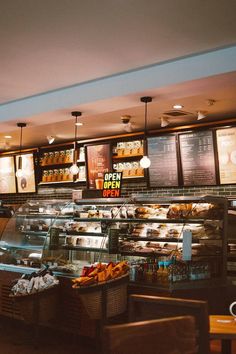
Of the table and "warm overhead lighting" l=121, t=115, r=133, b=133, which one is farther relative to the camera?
"warm overhead lighting" l=121, t=115, r=133, b=133

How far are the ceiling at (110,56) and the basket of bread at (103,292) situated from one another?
7.21ft

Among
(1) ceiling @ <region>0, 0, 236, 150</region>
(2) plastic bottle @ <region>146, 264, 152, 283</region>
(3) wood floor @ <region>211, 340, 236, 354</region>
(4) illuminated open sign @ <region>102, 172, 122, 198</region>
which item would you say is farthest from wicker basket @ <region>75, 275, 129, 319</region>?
(1) ceiling @ <region>0, 0, 236, 150</region>

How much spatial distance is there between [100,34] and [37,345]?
3516 millimetres

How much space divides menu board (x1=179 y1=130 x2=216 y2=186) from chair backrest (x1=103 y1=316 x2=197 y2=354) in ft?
18.2

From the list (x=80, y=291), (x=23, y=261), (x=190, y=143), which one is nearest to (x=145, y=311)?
(x=80, y=291)

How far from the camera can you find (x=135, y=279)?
5199mm

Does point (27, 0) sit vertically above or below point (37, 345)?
above

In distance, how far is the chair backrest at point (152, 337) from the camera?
69.1 inches

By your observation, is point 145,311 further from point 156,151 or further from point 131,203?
point 156,151

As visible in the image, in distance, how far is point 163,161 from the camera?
789 cm

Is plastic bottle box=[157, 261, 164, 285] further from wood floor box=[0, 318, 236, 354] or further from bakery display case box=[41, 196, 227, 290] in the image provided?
wood floor box=[0, 318, 236, 354]

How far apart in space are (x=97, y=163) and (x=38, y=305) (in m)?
3.90

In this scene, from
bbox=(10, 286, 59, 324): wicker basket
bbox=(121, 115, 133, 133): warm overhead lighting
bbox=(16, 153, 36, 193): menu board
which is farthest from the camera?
bbox=(16, 153, 36, 193): menu board

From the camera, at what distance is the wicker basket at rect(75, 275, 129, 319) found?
4.81 meters
